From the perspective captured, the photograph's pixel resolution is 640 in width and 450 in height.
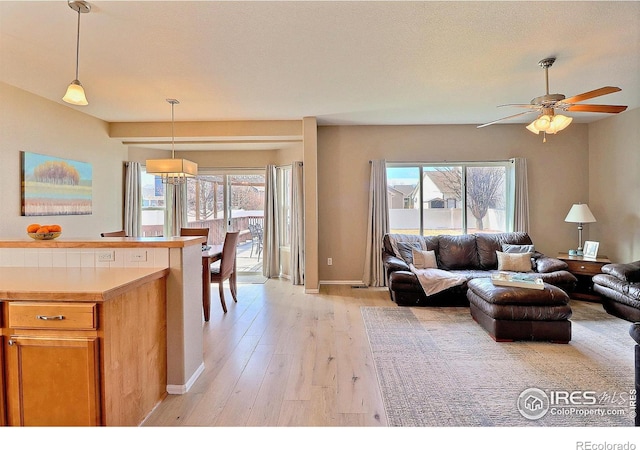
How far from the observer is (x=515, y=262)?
4582 millimetres

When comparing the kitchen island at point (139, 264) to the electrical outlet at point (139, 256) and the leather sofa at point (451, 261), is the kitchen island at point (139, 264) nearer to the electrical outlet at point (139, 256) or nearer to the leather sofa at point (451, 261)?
the electrical outlet at point (139, 256)

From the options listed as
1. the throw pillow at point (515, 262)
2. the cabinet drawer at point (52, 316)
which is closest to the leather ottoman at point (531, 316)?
the throw pillow at point (515, 262)

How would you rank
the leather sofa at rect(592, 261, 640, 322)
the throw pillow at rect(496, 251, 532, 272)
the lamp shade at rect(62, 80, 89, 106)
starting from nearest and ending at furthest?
the lamp shade at rect(62, 80, 89, 106)
the leather sofa at rect(592, 261, 640, 322)
the throw pillow at rect(496, 251, 532, 272)

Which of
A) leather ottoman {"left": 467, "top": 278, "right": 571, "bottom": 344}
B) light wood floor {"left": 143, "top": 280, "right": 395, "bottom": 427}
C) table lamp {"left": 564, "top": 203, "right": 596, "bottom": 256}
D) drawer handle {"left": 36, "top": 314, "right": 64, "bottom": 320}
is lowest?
light wood floor {"left": 143, "top": 280, "right": 395, "bottom": 427}

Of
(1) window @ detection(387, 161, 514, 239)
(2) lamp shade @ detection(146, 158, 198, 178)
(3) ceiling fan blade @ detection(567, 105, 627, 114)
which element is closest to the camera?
(3) ceiling fan blade @ detection(567, 105, 627, 114)

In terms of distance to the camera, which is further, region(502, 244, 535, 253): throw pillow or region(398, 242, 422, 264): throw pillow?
region(398, 242, 422, 264): throw pillow

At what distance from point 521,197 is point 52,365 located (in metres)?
5.95

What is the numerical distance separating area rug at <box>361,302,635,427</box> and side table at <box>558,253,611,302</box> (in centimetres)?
87

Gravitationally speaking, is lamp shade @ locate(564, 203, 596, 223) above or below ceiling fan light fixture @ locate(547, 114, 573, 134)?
below

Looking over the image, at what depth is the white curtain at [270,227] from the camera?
239 inches

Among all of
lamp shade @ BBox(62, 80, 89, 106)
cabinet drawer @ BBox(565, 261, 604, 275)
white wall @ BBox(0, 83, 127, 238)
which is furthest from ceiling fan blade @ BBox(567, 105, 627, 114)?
white wall @ BBox(0, 83, 127, 238)

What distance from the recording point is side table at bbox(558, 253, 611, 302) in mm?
4395

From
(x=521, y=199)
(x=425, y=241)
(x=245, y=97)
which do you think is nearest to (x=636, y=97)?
(x=521, y=199)

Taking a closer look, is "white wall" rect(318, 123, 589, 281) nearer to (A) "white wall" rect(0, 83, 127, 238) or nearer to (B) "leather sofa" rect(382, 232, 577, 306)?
(B) "leather sofa" rect(382, 232, 577, 306)
